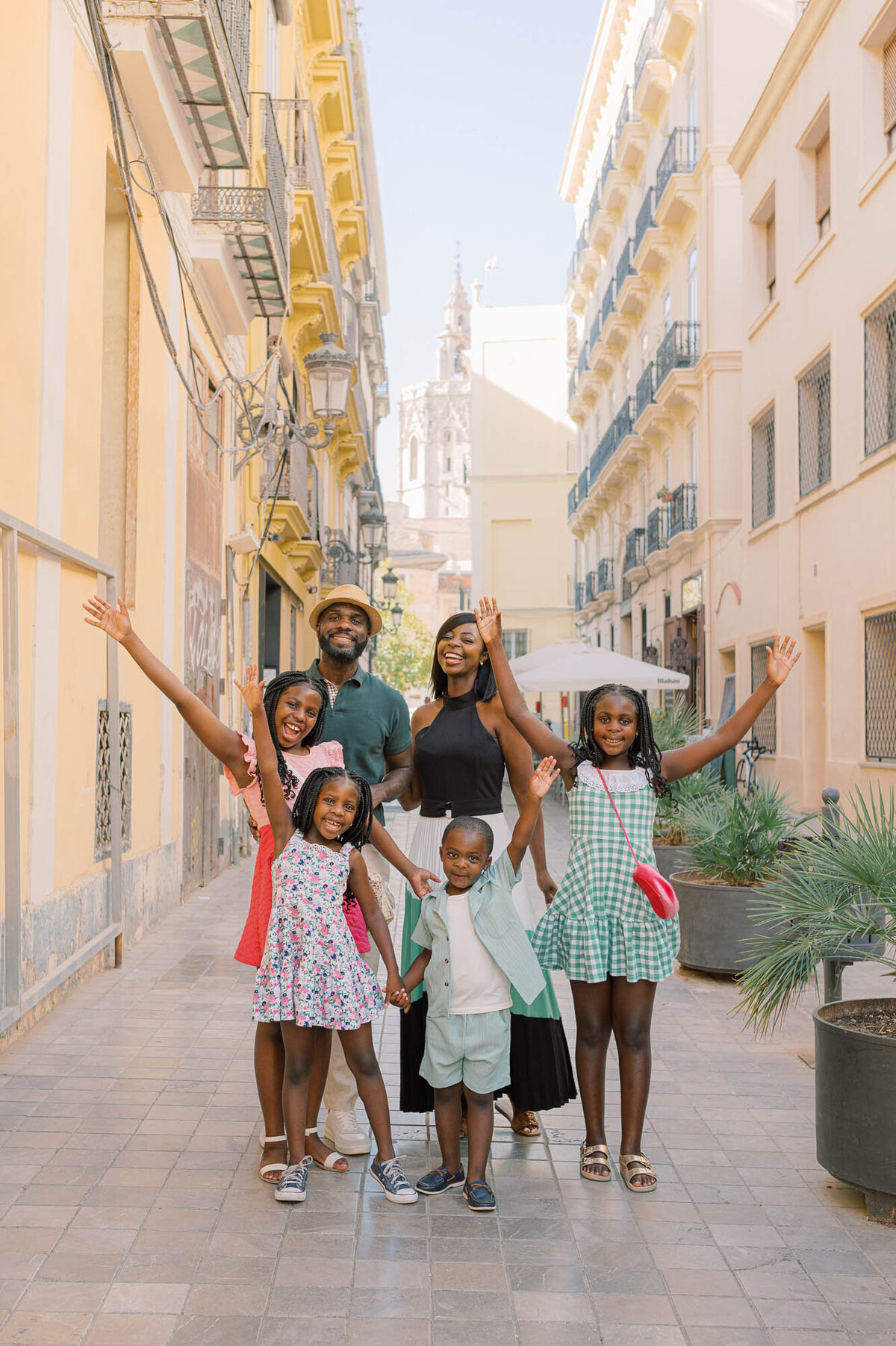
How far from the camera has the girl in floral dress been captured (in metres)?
4.09

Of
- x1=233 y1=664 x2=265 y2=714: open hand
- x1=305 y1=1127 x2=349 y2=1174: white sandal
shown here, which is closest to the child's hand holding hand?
x1=233 y1=664 x2=265 y2=714: open hand

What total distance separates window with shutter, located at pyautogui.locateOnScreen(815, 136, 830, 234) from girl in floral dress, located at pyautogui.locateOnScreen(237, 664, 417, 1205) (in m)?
13.3

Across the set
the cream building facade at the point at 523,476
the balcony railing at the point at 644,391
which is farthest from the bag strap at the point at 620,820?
the cream building facade at the point at 523,476

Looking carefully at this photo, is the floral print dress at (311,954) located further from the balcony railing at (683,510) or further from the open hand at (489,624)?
the balcony railing at (683,510)

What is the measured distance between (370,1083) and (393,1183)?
1.01 feet

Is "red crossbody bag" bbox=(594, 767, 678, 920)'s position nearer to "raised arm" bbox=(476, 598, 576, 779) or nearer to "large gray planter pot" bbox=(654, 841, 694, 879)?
"raised arm" bbox=(476, 598, 576, 779)

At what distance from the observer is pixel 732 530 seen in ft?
69.7

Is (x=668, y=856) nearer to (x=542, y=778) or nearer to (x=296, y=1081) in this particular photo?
(x=542, y=778)

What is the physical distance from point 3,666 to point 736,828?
4236mm

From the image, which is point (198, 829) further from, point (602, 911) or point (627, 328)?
point (627, 328)

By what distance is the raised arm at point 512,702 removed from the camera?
438 cm

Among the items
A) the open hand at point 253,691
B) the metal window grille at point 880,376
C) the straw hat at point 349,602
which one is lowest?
the open hand at point 253,691

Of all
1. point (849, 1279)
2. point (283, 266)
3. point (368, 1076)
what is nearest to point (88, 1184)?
point (368, 1076)

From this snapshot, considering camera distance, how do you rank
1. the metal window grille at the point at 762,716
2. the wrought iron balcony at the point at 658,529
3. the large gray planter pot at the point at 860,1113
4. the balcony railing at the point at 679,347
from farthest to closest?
the wrought iron balcony at the point at 658,529, the balcony railing at the point at 679,347, the metal window grille at the point at 762,716, the large gray planter pot at the point at 860,1113
